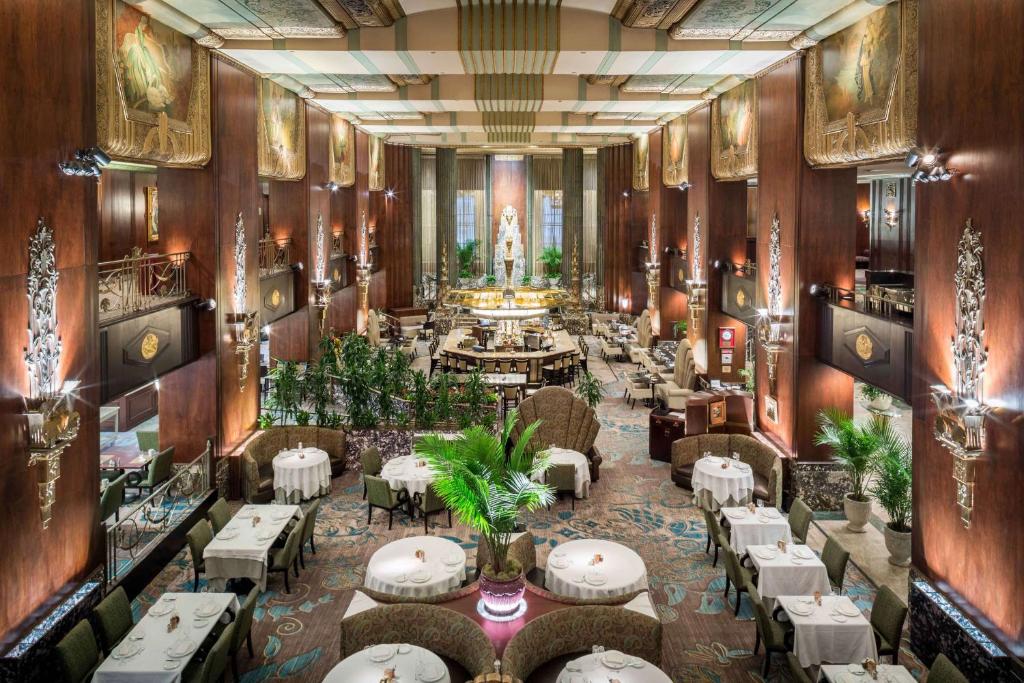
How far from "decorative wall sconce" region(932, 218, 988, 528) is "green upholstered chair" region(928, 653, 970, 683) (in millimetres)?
1368

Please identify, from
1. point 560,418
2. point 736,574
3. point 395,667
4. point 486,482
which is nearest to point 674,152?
point 560,418

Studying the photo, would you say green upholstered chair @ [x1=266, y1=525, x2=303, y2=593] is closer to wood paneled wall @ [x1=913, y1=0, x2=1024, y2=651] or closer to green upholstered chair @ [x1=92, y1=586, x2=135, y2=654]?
green upholstered chair @ [x1=92, y1=586, x2=135, y2=654]

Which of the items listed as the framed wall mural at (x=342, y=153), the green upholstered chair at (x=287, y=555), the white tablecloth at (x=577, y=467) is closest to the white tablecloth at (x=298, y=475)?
the green upholstered chair at (x=287, y=555)

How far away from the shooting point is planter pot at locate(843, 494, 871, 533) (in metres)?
10.6

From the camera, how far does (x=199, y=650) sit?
701 cm

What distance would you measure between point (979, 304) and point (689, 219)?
12.2 metres

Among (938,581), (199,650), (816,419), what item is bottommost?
(199,650)

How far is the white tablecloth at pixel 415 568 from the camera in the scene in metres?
7.79

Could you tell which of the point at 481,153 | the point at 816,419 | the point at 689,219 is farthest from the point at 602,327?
the point at 816,419

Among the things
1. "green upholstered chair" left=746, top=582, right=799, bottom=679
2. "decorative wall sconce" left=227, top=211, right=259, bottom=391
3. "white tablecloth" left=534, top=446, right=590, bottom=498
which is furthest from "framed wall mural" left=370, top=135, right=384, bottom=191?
"green upholstered chair" left=746, top=582, right=799, bottom=679

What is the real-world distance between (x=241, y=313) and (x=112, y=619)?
5809 mm

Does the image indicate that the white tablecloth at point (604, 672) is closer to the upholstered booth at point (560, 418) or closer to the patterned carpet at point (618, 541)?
the patterned carpet at point (618, 541)

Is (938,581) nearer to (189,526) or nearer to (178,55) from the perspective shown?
(189,526)

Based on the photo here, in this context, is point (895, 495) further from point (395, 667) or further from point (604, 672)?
point (395, 667)
